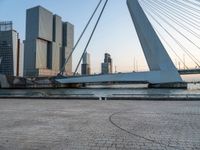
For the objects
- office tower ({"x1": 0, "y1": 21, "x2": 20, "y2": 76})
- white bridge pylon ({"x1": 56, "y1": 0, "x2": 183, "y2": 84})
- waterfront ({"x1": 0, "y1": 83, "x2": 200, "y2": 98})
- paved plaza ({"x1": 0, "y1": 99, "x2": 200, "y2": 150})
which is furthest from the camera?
office tower ({"x1": 0, "y1": 21, "x2": 20, "y2": 76})

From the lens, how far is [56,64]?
106 meters

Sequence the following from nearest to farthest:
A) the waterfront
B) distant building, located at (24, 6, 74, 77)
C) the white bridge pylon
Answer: the waterfront
the white bridge pylon
distant building, located at (24, 6, 74, 77)

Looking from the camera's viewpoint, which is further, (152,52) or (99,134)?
(152,52)

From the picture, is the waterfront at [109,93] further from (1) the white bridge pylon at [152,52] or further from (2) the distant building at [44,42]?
(2) the distant building at [44,42]

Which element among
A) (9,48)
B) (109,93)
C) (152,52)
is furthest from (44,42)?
(109,93)

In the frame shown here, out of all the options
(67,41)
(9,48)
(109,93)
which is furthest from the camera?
(67,41)

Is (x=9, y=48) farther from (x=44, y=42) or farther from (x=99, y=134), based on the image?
(x=99, y=134)

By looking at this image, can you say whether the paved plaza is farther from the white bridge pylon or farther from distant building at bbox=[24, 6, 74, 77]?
distant building at bbox=[24, 6, 74, 77]

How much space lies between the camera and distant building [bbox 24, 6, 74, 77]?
285 ft

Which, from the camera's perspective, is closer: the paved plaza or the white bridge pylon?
the paved plaza

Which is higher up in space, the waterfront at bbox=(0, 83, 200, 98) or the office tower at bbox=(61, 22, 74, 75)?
the office tower at bbox=(61, 22, 74, 75)

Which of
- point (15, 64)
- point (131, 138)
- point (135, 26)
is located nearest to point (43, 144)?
point (131, 138)

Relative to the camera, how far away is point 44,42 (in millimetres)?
94875

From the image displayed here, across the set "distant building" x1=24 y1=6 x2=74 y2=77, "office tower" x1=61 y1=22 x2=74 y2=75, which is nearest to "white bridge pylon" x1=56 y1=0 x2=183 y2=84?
"distant building" x1=24 y1=6 x2=74 y2=77
